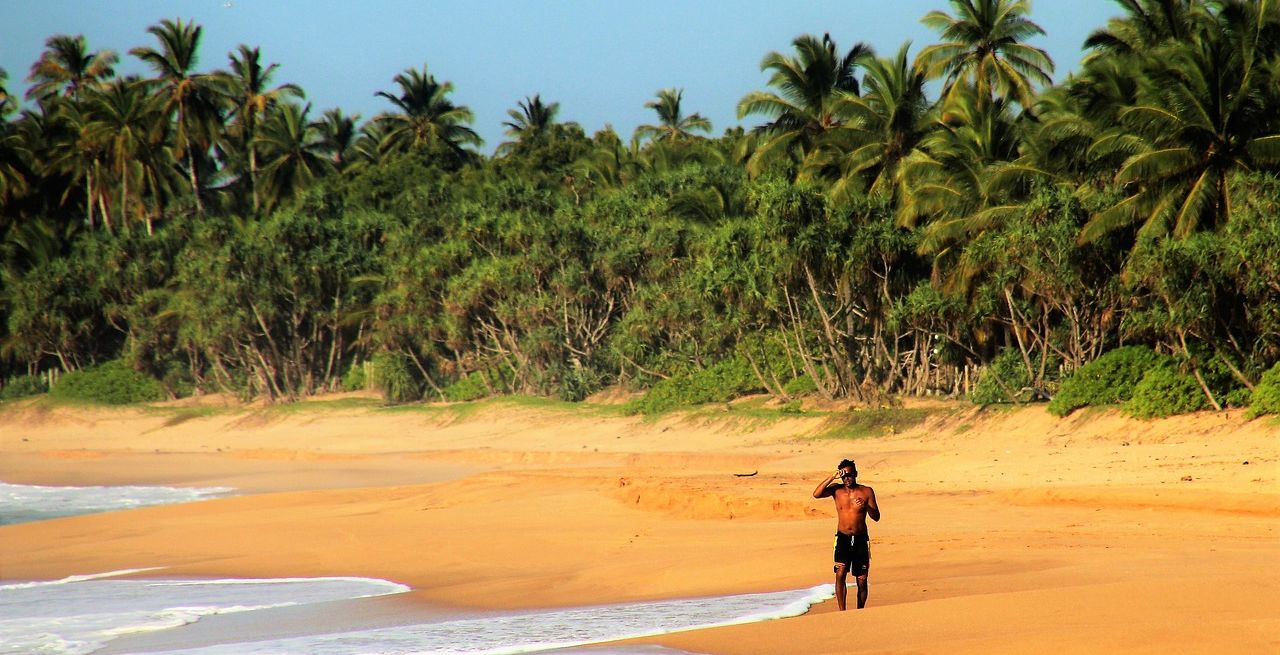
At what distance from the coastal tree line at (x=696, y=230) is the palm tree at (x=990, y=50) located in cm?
8

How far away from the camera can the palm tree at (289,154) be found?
195 feet

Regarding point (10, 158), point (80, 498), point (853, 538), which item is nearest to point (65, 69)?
point (10, 158)

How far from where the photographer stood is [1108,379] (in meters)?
21.7

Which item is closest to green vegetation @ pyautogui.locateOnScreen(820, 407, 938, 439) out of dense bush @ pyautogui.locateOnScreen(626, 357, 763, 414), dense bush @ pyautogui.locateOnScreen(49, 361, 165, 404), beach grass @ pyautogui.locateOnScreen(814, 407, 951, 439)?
beach grass @ pyautogui.locateOnScreen(814, 407, 951, 439)

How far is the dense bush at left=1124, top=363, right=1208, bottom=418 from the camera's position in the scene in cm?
2031

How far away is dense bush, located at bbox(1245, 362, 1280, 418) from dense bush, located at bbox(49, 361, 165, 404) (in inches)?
1600

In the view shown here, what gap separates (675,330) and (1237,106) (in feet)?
55.4

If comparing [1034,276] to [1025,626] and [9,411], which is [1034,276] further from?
[9,411]

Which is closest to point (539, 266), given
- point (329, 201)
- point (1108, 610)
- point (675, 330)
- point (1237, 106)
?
point (675, 330)

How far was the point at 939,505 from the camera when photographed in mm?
14258

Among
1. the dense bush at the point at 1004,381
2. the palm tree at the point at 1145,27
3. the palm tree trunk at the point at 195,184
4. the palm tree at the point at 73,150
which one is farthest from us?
the palm tree at the point at 73,150

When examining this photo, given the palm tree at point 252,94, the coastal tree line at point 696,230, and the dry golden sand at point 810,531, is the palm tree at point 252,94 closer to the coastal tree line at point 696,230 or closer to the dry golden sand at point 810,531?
the coastal tree line at point 696,230

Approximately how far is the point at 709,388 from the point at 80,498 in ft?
48.6

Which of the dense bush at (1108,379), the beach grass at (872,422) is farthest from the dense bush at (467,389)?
the dense bush at (1108,379)
